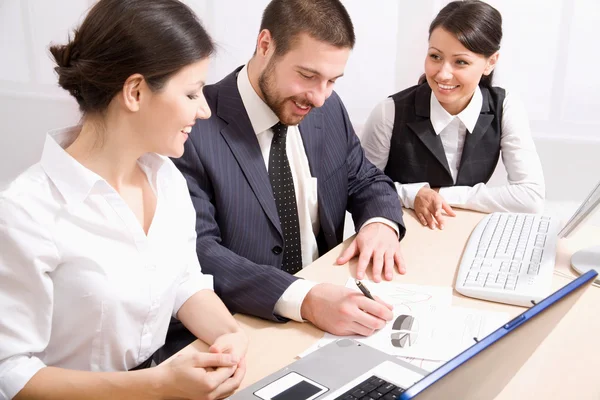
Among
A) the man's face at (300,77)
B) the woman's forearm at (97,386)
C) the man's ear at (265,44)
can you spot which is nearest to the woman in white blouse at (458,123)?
the man's face at (300,77)

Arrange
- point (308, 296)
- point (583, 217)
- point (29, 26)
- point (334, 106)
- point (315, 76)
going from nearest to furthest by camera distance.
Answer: point (308, 296)
point (583, 217)
point (315, 76)
point (334, 106)
point (29, 26)

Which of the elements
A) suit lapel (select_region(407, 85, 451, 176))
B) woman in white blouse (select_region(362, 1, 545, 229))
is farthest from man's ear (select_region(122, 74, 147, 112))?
suit lapel (select_region(407, 85, 451, 176))

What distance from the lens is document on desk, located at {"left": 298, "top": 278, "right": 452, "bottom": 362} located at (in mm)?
1287

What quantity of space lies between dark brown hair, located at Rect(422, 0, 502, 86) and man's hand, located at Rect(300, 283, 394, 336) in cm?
115

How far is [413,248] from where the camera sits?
1600mm

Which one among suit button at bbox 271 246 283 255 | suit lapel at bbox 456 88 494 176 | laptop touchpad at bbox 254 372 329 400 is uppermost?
suit lapel at bbox 456 88 494 176

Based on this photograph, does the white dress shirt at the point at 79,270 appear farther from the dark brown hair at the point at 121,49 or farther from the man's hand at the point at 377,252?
the man's hand at the point at 377,252

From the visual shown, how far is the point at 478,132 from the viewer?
2152mm

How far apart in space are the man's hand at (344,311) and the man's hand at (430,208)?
605mm

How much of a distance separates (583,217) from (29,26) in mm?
2670

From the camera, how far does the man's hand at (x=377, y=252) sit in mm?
1434

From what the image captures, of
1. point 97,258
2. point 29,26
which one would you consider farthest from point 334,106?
point 29,26

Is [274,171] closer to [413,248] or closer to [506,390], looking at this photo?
[413,248]

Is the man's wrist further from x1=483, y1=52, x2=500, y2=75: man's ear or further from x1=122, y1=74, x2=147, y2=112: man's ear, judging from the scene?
x1=483, y1=52, x2=500, y2=75: man's ear
